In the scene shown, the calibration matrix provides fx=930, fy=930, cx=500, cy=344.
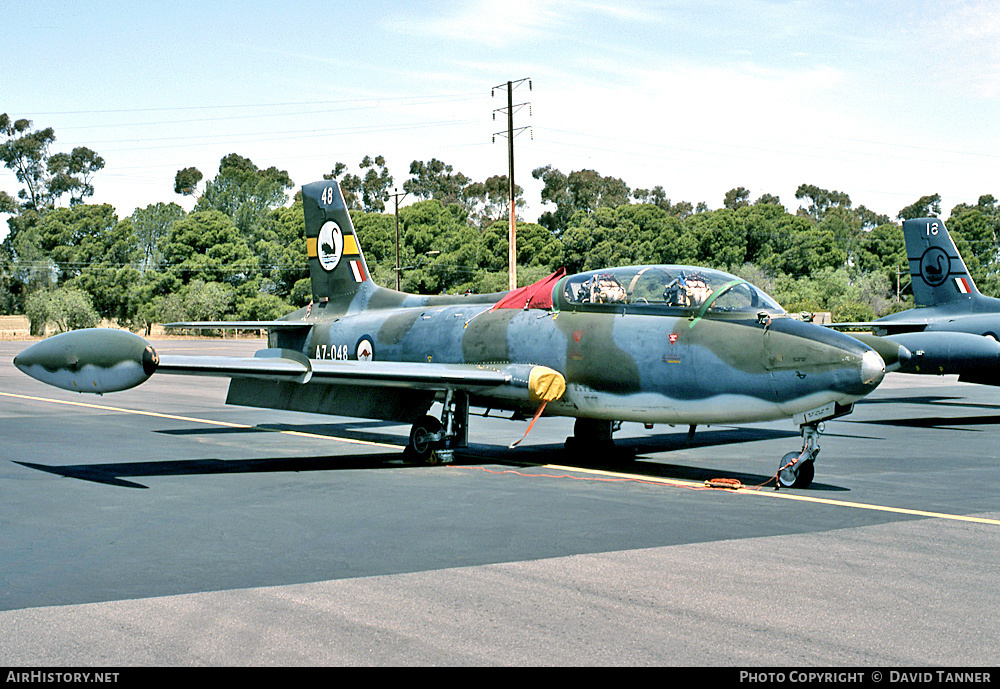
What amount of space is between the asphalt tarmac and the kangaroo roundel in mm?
4628

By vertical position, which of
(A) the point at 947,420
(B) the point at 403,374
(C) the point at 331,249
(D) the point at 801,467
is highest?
(C) the point at 331,249

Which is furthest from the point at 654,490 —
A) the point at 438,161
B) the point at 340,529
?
the point at 438,161

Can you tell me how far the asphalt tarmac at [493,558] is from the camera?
528 centimetres

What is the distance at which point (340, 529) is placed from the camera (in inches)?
339

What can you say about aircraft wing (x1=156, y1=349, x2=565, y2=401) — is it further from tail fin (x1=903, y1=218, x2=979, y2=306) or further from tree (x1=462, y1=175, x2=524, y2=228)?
tree (x1=462, y1=175, x2=524, y2=228)

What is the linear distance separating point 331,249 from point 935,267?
57.3ft

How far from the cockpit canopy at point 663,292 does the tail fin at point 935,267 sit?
1599 centimetres

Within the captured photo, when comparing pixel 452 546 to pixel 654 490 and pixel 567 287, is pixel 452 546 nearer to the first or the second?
pixel 654 490

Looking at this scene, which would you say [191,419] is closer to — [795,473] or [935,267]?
[795,473]

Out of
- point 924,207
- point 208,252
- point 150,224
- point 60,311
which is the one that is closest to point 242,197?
point 150,224

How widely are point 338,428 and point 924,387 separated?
71.8ft

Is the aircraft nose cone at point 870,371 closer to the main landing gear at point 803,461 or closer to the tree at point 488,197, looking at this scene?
the main landing gear at point 803,461

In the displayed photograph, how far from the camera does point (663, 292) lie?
12.1 meters

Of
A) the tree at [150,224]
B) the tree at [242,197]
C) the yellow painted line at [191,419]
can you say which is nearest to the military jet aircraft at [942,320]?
the yellow painted line at [191,419]
